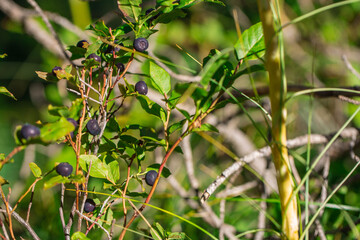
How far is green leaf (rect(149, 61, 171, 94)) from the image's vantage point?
1.78 feet

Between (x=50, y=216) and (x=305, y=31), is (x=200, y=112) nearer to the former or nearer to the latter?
(x=50, y=216)

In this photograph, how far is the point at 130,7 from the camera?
0.53 meters

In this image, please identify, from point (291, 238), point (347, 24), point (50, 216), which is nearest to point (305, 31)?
point (347, 24)

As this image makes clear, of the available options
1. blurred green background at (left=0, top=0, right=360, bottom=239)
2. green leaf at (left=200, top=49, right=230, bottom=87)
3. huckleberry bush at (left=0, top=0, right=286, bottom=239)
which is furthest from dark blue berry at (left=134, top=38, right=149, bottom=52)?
blurred green background at (left=0, top=0, right=360, bottom=239)

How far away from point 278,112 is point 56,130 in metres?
0.27

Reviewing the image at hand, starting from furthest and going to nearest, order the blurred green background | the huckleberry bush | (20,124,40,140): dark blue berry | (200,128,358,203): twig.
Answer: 1. the blurred green background
2. (200,128,358,203): twig
3. the huckleberry bush
4. (20,124,40,140): dark blue berry

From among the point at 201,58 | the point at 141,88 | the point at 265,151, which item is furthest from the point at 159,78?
the point at 201,58

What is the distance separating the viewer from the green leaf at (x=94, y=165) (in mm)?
509

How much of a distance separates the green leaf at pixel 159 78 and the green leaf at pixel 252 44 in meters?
0.11

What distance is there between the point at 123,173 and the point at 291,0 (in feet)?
3.80

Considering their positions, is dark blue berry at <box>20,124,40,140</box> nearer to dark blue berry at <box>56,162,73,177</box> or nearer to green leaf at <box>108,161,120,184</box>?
dark blue berry at <box>56,162,73,177</box>

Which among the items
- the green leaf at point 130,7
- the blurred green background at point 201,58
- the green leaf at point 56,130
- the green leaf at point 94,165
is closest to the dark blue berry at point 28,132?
the green leaf at point 56,130

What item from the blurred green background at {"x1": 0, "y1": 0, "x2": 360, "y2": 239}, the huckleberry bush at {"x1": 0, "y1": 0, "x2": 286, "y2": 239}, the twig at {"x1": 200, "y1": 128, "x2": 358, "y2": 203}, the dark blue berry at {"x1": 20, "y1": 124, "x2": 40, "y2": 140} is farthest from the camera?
the blurred green background at {"x1": 0, "y1": 0, "x2": 360, "y2": 239}

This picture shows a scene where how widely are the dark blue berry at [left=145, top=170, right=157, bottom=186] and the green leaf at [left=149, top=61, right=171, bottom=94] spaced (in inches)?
4.7
